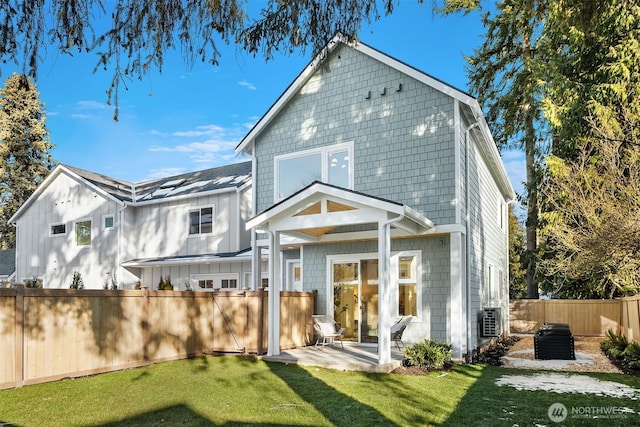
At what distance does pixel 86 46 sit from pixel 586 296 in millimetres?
19521

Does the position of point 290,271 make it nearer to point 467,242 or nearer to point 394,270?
point 394,270

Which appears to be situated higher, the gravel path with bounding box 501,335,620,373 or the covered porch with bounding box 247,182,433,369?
the covered porch with bounding box 247,182,433,369

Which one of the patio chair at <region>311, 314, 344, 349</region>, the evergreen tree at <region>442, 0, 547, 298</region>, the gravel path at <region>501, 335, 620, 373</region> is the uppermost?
the evergreen tree at <region>442, 0, 547, 298</region>

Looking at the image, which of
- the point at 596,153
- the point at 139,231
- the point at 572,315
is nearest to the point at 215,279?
the point at 139,231

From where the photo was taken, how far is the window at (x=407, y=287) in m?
11.4

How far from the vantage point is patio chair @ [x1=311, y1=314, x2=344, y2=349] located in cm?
1163

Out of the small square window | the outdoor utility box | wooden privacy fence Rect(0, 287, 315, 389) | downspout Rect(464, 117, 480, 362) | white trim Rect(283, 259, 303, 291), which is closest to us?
wooden privacy fence Rect(0, 287, 315, 389)

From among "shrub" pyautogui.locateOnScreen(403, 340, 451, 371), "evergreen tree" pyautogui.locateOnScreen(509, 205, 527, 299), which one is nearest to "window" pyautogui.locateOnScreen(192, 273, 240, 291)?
"shrub" pyautogui.locateOnScreen(403, 340, 451, 371)

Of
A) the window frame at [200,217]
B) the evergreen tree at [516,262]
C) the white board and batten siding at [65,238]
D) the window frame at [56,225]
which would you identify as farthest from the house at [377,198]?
the evergreen tree at [516,262]

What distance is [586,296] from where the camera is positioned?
19156mm

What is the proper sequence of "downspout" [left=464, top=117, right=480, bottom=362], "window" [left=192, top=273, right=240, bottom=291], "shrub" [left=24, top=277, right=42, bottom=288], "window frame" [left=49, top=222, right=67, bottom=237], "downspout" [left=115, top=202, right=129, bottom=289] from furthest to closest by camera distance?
1. "window frame" [left=49, top=222, right=67, bottom=237]
2. "shrub" [left=24, top=277, right=42, bottom=288]
3. "downspout" [left=115, top=202, right=129, bottom=289]
4. "window" [left=192, top=273, right=240, bottom=291]
5. "downspout" [left=464, top=117, right=480, bottom=362]

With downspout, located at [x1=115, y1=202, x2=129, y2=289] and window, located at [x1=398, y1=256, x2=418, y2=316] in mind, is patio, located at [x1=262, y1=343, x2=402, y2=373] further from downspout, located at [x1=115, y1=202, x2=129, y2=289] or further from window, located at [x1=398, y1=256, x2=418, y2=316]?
downspout, located at [x1=115, y1=202, x2=129, y2=289]

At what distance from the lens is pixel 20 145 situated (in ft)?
109

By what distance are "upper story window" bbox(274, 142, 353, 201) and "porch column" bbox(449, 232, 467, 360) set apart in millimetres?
2935
